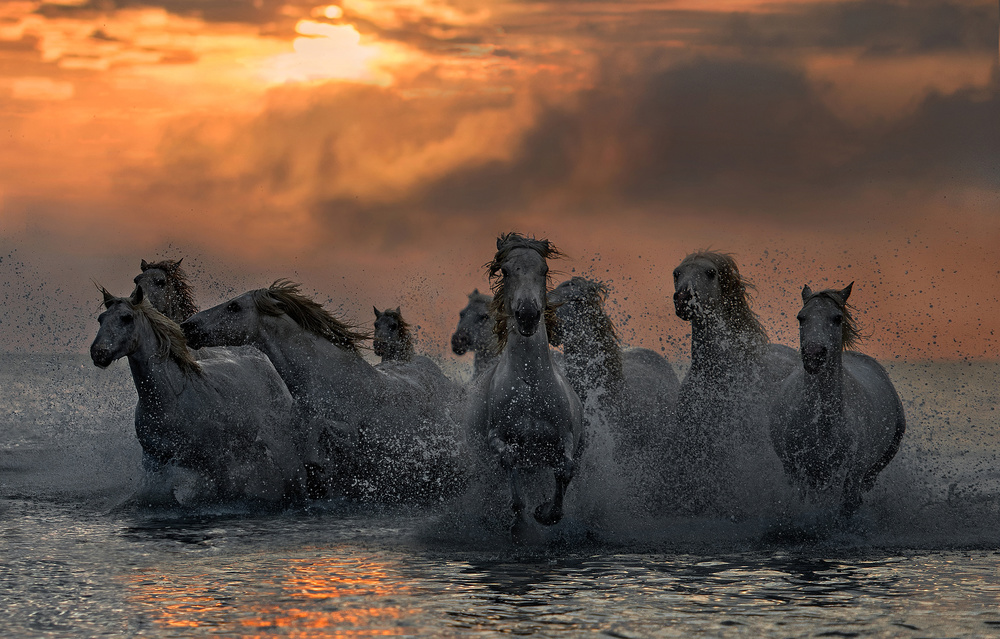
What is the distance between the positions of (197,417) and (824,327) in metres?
5.97

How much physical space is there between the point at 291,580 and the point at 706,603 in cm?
275

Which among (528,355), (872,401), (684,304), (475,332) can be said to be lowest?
(872,401)

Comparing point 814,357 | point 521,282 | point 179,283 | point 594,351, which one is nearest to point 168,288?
point 179,283

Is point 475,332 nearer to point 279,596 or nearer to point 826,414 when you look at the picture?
point 826,414

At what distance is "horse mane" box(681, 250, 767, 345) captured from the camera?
31.5 ft

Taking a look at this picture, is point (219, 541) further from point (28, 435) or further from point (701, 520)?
point (28, 435)

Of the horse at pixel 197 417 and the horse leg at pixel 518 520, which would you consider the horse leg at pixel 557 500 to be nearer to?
the horse leg at pixel 518 520

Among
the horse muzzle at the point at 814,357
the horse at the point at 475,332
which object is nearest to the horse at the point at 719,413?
the horse muzzle at the point at 814,357

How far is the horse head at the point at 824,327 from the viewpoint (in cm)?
839

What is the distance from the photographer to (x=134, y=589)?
22.9 feet

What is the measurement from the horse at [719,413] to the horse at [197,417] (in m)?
3.89

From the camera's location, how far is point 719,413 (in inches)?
376

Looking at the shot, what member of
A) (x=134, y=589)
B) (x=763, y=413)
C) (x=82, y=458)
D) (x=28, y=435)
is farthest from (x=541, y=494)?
(x=28, y=435)

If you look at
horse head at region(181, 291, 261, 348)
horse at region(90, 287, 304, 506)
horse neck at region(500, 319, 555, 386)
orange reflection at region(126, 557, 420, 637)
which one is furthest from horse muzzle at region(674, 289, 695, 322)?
horse at region(90, 287, 304, 506)
